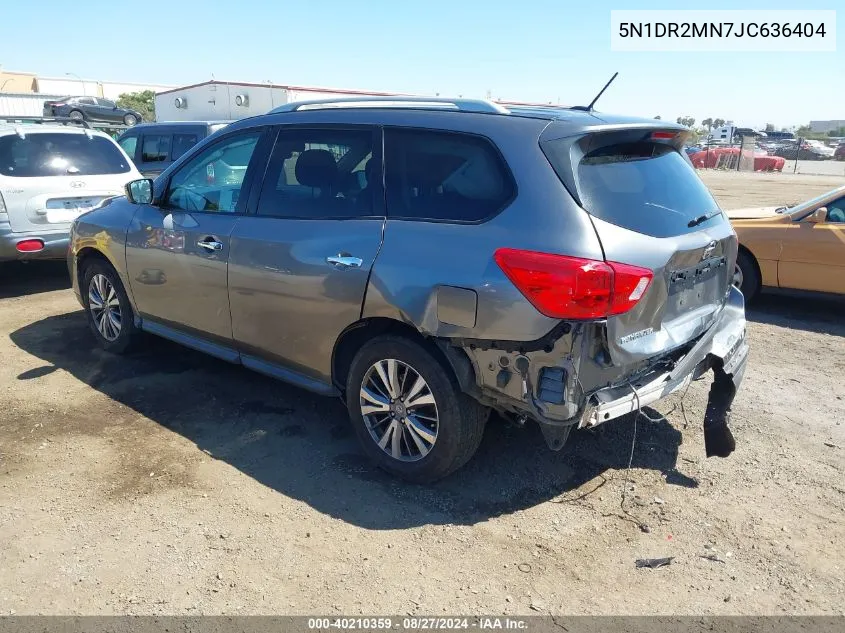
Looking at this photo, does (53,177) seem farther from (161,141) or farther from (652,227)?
(652,227)

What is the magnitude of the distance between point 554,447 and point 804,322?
496cm

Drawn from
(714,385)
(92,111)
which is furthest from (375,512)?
(92,111)

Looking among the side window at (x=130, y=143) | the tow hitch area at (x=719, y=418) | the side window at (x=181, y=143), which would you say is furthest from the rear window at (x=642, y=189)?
the side window at (x=130, y=143)

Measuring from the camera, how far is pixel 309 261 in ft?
12.4

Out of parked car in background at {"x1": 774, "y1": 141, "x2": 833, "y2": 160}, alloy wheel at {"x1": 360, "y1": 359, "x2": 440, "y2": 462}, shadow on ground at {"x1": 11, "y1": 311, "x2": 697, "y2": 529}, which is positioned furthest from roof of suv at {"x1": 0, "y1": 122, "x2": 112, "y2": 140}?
parked car in background at {"x1": 774, "y1": 141, "x2": 833, "y2": 160}

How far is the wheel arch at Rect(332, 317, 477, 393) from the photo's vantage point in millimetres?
3277

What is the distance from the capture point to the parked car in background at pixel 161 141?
11.0 meters

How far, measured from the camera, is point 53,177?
7.53 meters

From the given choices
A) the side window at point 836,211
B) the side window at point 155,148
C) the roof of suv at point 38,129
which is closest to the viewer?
the side window at point 836,211

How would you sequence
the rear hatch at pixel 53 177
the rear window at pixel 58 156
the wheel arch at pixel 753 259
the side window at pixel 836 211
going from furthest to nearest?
1. the rear window at pixel 58 156
2. the rear hatch at pixel 53 177
3. the wheel arch at pixel 753 259
4. the side window at pixel 836 211

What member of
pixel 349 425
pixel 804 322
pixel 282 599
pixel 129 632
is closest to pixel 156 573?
pixel 129 632

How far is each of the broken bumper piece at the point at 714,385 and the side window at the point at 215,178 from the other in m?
2.59

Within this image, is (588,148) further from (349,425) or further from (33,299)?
(33,299)

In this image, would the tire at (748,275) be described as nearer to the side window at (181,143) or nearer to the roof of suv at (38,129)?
the roof of suv at (38,129)
